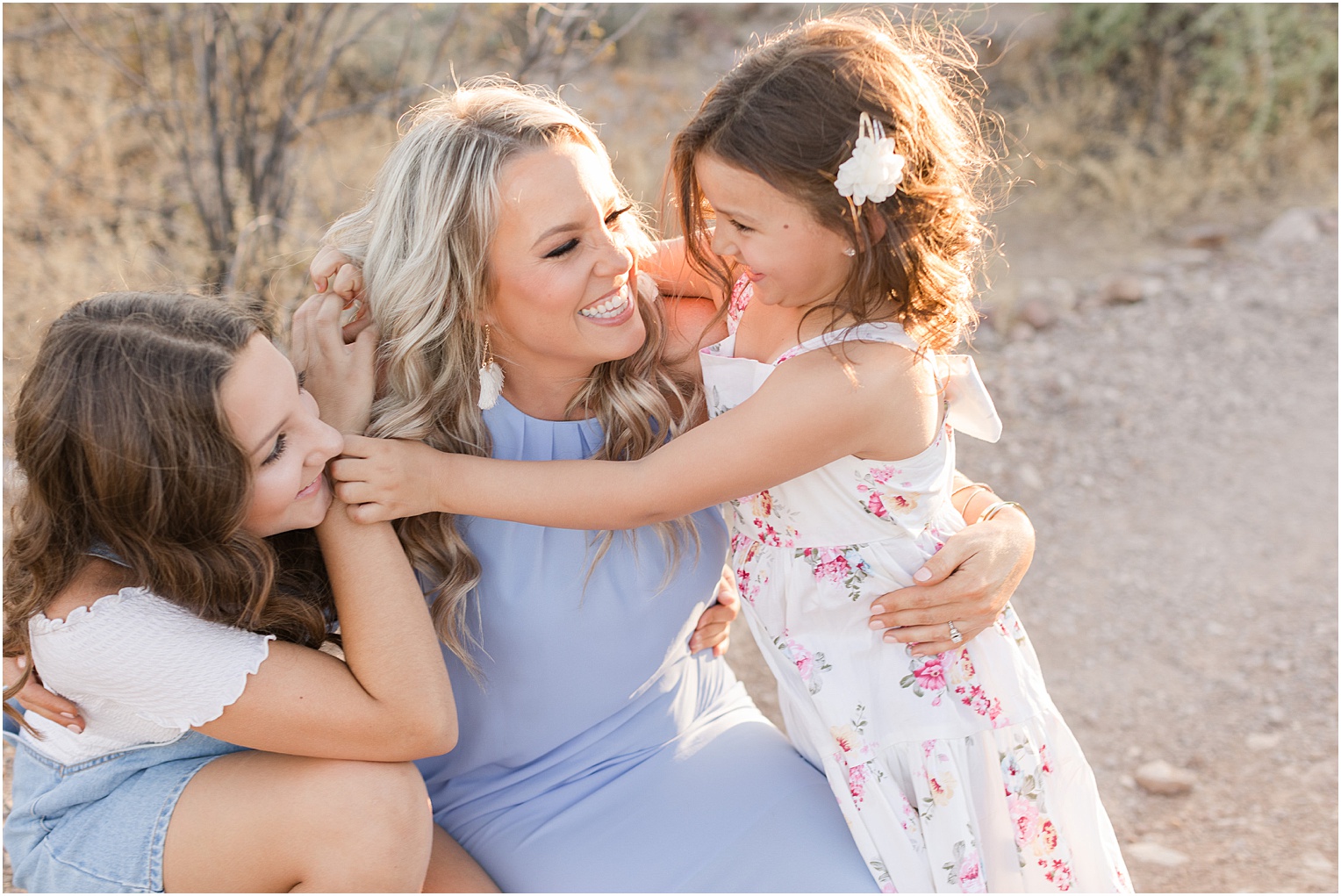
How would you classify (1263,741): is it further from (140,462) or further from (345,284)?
(140,462)

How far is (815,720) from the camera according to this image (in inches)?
81.3

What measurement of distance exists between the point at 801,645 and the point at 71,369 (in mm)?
1281

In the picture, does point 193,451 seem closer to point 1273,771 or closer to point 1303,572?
point 1273,771

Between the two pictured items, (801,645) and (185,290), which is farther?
(801,645)

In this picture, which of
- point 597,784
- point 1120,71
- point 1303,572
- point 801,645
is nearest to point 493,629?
point 597,784

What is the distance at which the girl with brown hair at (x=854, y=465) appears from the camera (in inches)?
71.6

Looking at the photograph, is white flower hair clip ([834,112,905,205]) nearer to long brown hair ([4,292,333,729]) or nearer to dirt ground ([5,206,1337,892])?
long brown hair ([4,292,333,729])

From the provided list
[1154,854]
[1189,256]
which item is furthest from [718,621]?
[1189,256]

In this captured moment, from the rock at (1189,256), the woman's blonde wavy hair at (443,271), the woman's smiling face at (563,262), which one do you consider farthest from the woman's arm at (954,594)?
the rock at (1189,256)

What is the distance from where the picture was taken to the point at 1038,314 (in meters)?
5.25

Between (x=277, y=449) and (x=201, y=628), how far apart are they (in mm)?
291

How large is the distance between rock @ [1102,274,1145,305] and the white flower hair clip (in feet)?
13.4

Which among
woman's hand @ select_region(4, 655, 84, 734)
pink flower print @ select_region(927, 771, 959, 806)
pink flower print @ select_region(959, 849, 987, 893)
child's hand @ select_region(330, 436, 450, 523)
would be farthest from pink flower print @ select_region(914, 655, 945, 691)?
woman's hand @ select_region(4, 655, 84, 734)

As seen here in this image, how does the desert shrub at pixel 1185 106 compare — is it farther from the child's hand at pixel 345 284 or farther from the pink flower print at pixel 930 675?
the child's hand at pixel 345 284
